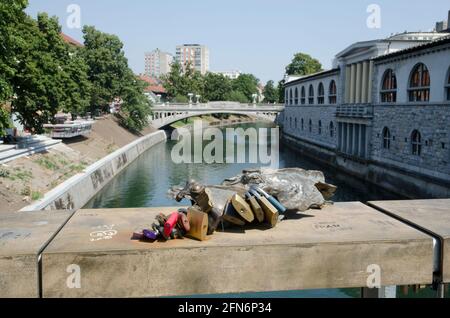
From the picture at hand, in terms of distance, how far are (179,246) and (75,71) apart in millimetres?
39464

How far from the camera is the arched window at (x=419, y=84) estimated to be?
3070cm

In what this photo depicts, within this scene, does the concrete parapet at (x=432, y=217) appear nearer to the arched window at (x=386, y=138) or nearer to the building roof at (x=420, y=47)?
the building roof at (x=420, y=47)

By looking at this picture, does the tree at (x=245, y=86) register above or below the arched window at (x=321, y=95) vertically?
above

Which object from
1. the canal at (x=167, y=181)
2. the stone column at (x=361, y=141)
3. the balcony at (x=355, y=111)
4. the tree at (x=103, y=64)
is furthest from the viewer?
the tree at (x=103, y=64)

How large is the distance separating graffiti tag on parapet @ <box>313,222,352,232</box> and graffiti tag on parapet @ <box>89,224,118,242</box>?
3883 millimetres

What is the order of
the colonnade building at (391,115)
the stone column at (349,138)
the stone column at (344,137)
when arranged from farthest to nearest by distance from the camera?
the stone column at (344,137)
the stone column at (349,138)
the colonnade building at (391,115)

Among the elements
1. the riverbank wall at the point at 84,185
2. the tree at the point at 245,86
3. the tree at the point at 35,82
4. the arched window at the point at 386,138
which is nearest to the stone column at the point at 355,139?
the arched window at the point at 386,138

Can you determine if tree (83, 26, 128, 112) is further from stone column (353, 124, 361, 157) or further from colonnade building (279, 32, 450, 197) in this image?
stone column (353, 124, 361, 157)

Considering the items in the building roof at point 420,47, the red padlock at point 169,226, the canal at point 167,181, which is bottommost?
the canal at point 167,181

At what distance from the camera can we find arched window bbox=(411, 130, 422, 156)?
102ft

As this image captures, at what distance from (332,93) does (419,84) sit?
21566mm
